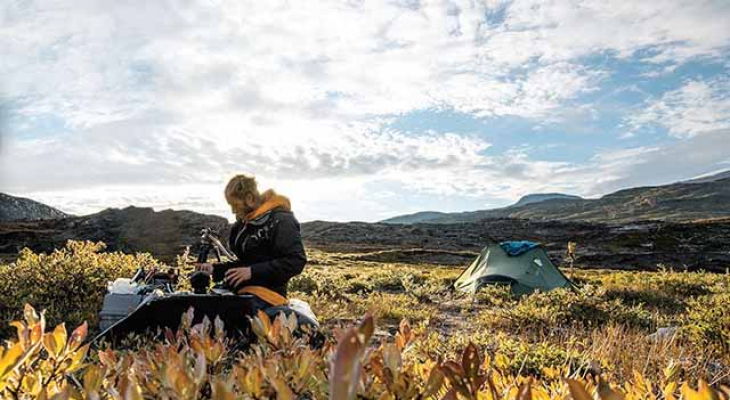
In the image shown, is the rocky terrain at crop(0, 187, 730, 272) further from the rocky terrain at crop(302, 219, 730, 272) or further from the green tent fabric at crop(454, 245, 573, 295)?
the green tent fabric at crop(454, 245, 573, 295)

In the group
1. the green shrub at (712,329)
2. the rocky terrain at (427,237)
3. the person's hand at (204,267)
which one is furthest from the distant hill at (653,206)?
the person's hand at (204,267)

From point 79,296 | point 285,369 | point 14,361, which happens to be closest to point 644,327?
point 285,369

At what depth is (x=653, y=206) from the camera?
14112 centimetres

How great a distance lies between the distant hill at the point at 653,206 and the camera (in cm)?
12838

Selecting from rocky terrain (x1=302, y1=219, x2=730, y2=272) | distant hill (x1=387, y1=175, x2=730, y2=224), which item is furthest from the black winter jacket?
distant hill (x1=387, y1=175, x2=730, y2=224)

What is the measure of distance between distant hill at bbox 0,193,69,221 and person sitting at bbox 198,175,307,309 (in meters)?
55.3

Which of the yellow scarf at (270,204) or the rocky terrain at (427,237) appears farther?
the rocky terrain at (427,237)

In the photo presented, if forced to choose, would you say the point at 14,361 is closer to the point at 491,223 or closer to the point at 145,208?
the point at 145,208

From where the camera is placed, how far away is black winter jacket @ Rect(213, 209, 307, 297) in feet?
15.6

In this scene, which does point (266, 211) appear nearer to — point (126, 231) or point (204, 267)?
point (204, 267)

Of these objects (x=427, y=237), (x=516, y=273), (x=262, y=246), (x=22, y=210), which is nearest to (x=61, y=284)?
(x=262, y=246)

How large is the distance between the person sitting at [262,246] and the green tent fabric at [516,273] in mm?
8287

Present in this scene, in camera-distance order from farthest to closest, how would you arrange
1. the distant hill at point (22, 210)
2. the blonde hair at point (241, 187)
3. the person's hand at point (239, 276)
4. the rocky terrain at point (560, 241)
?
the distant hill at point (22, 210)
the rocky terrain at point (560, 241)
the blonde hair at point (241, 187)
the person's hand at point (239, 276)

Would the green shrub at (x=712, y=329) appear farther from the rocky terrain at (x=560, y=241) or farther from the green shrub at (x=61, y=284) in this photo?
the rocky terrain at (x=560, y=241)
